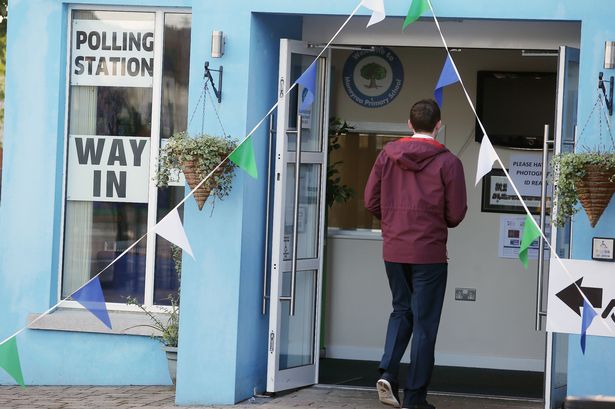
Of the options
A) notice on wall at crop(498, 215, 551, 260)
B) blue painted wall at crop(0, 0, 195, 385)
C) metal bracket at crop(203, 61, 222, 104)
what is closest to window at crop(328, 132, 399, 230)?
notice on wall at crop(498, 215, 551, 260)

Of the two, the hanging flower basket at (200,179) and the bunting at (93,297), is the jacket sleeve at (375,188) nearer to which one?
the hanging flower basket at (200,179)

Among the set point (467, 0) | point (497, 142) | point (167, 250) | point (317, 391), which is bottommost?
point (317, 391)

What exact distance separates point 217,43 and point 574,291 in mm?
2903

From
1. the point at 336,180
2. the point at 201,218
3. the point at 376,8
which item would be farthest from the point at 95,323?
the point at 376,8

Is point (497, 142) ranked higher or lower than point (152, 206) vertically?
higher

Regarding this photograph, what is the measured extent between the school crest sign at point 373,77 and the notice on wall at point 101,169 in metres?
2.65

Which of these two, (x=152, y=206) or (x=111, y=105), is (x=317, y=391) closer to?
(x=152, y=206)

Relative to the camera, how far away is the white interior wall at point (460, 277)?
10.6 m

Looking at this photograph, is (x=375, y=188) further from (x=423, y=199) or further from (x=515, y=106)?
(x=515, y=106)

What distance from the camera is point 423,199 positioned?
23.0 feet

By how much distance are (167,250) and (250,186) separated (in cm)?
132

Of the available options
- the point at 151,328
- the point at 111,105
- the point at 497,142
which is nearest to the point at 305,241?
the point at 151,328

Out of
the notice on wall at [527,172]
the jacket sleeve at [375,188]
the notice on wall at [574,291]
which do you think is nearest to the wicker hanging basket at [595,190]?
the notice on wall at [574,291]

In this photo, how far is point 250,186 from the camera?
811 centimetres
